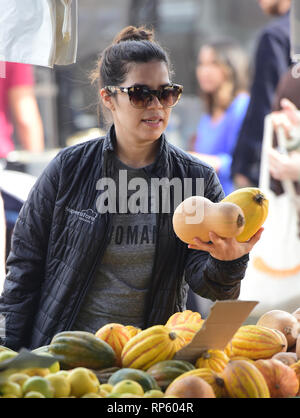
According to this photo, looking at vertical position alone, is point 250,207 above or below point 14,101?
below

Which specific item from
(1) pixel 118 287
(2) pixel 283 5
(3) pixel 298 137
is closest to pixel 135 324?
(1) pixel 118 287

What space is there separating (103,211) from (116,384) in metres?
0.81

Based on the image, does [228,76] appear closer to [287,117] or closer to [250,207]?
[287,117]

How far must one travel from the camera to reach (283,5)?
14.7 ft

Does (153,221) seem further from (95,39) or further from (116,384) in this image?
(95,39)

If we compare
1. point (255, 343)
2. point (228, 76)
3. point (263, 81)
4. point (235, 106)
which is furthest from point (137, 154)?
point (228, 76)

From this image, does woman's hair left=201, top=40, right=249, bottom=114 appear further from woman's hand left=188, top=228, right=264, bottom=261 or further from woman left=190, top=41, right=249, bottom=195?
woman's hand left=188, top=228, right=264, bottom=261

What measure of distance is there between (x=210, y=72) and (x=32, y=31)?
118 inches

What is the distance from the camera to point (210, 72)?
513 centimetres

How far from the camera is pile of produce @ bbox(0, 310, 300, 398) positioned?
5.38 ft

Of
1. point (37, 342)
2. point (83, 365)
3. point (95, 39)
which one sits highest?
point (95, 39)

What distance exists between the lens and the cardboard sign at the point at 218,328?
175 cm

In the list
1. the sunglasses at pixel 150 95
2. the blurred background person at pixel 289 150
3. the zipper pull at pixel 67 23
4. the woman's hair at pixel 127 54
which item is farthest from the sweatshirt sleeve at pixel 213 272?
the blurred background person at pixel 289 150

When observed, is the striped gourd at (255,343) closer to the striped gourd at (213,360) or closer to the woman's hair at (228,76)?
the striped gourd at (213,360)
